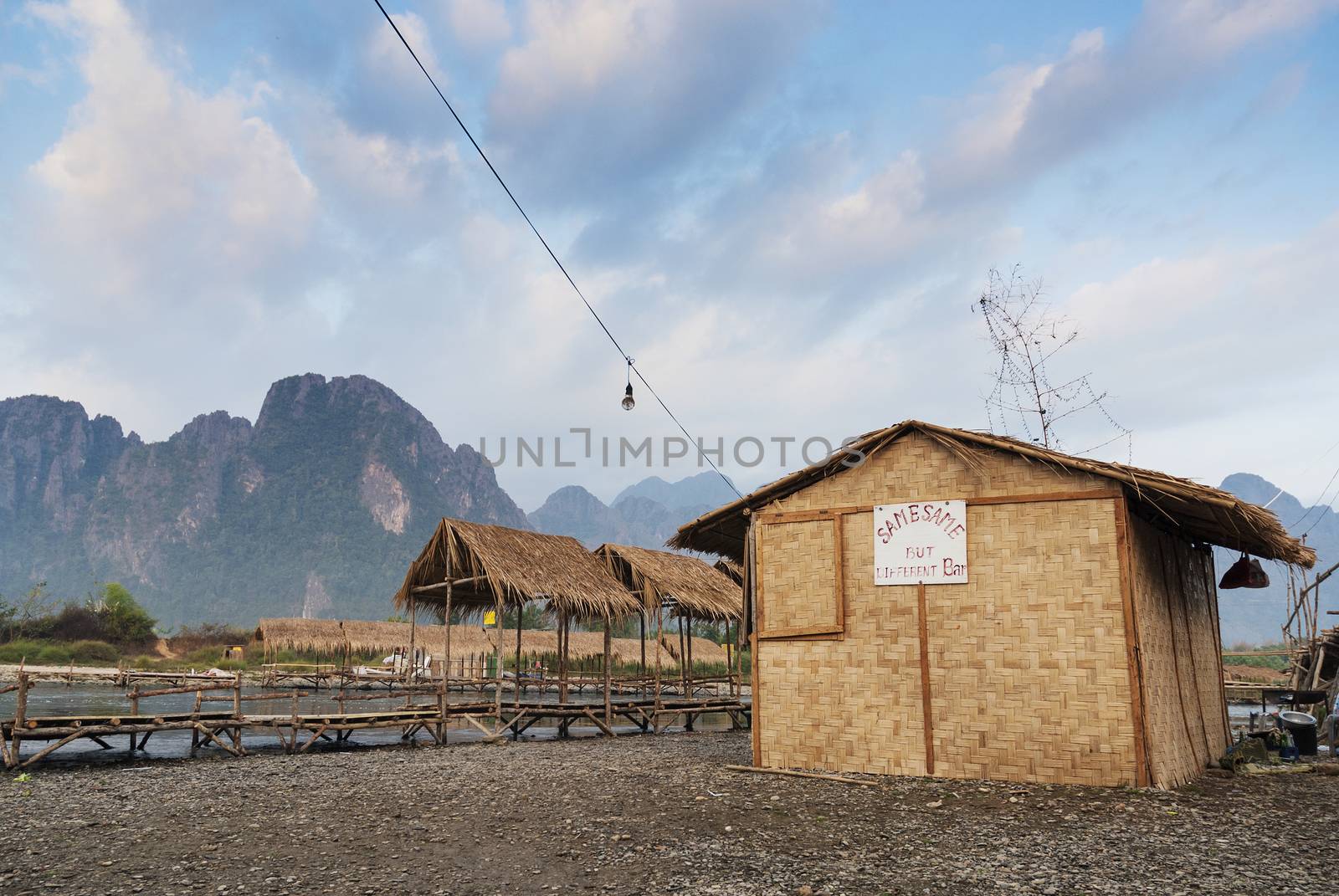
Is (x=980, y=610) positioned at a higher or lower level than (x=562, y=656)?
higher

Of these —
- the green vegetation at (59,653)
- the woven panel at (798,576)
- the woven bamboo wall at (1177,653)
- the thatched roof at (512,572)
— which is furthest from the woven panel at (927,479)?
the green vegetation at (59,653)

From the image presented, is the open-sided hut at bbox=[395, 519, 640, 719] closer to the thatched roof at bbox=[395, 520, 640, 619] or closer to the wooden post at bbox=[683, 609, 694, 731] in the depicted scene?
the thatched roof at bbox=[395, 520, 640, 619]

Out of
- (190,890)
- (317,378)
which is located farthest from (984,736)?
(317,378)

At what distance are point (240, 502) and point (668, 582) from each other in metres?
144

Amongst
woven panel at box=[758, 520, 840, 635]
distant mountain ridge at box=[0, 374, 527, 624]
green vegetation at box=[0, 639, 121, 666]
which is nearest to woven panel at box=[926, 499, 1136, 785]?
woven panel at box=[758, 520, 840, 635]

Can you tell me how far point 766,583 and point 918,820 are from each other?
355 cm

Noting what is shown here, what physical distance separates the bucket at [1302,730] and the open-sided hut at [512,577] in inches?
435

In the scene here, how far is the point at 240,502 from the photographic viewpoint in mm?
144125

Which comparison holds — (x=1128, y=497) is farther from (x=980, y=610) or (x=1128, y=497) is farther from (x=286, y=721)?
(x=286, y=721)

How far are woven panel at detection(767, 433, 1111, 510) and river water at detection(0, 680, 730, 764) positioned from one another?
957 centimetres

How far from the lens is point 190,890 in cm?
524

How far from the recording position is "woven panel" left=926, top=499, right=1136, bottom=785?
8.28 meters

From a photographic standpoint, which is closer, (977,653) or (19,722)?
(977,653)

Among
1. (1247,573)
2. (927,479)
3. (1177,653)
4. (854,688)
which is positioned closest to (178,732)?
(854,688)
